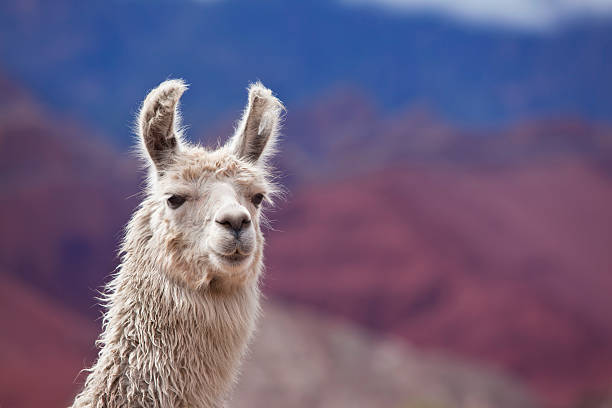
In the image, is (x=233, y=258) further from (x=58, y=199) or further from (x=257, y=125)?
(x=58, y=199)

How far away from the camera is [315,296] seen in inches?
565

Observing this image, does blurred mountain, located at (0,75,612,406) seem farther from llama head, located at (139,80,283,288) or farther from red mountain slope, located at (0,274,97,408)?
llama head, located at (139,80,283,288)

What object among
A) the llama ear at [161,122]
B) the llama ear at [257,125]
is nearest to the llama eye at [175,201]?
the llama ear at [161,122]

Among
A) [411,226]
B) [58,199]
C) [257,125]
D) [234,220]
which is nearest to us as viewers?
[234,220]

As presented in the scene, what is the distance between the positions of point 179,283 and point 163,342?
0.83ft

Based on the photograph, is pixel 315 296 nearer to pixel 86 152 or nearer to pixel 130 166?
pixel 130 166

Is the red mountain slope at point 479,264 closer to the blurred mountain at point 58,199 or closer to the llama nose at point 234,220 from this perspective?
the blurred mountain at point 58,199

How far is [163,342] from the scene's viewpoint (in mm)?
2867

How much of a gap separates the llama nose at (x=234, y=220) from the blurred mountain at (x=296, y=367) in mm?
7950

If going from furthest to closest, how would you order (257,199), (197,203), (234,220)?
(257,199) → (197,203) → (234,220)

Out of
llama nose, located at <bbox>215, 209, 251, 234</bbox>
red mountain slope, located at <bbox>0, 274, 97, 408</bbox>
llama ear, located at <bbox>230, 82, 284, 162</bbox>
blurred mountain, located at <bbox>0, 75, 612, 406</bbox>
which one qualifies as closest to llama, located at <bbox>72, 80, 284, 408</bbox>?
llama nose, located at <bbox>215, 209, 251, 234</bbox>

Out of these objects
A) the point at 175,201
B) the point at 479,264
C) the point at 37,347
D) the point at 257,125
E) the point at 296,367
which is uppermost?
the point at 479,264

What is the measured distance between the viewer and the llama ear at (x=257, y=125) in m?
3.40

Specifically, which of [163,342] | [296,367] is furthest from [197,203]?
[296,367]
